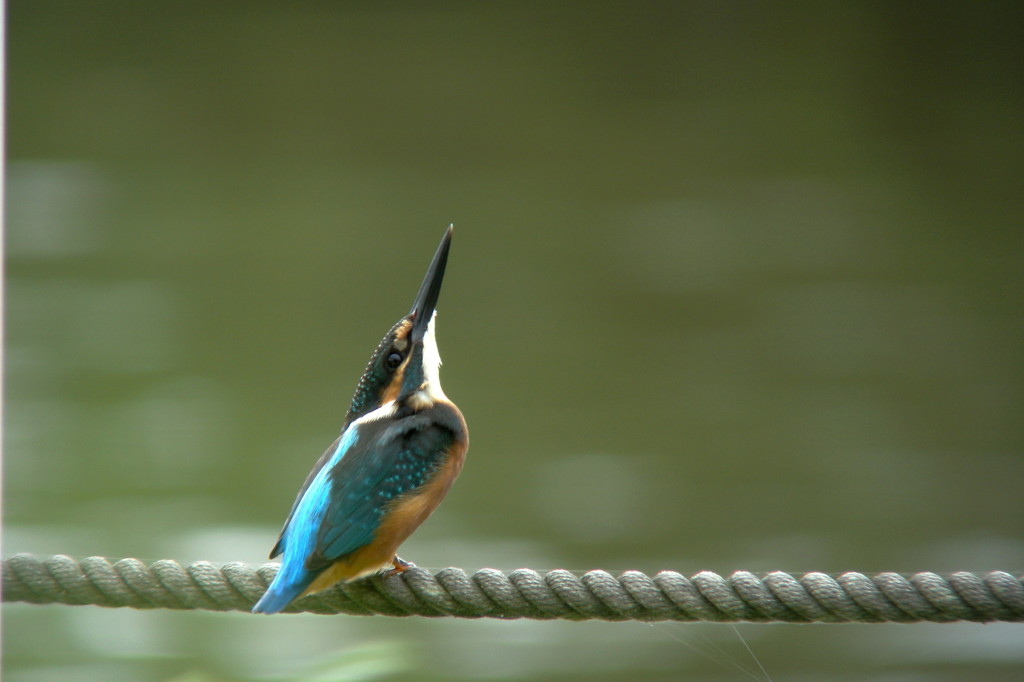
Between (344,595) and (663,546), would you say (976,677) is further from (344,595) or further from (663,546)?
(344,595)

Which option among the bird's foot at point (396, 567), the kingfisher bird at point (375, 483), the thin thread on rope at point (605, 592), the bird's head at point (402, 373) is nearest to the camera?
the thin thread on rope at point (605, 592)

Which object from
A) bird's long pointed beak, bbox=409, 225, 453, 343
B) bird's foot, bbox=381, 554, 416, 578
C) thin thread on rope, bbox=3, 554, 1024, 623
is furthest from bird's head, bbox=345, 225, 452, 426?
thin thread on rope, bbox=3, 554, 1024, 623

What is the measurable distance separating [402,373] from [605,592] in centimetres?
73

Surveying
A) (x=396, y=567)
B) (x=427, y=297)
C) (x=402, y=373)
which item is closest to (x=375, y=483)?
(x=396, y=567)

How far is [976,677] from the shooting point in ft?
10.3

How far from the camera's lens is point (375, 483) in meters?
1.60

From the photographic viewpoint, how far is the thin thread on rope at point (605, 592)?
1.33 m

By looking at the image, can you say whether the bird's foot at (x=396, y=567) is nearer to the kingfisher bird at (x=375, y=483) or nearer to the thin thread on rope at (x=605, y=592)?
the kingfisher bird at (x=375, y=483)

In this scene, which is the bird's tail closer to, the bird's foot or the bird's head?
the bird's foot

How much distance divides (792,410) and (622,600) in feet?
7.18

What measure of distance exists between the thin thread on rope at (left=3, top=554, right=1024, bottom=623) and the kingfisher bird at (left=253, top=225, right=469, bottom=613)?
0.09m

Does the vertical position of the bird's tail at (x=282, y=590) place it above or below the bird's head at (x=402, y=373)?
below

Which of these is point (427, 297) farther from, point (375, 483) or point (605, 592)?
point (605, 592)

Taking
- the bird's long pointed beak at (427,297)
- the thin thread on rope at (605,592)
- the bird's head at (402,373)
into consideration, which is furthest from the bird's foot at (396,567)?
the bird's long pointed beak at (427,297)
